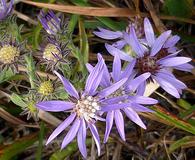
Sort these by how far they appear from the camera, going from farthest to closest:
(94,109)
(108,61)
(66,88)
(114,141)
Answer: (108,61), (114,141), (94,109), (66,88)

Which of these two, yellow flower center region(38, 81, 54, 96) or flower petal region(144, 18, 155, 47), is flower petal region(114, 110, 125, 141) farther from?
flower petal region(144, 18, 155, 47)

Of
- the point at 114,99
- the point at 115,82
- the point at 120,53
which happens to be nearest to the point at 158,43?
the point at 120,53

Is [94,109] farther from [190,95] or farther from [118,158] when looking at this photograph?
[190,95]

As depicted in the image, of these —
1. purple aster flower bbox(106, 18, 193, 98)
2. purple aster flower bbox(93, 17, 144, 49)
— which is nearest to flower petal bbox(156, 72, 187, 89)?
purple aster flower bbox(106, 18, 193, 98)

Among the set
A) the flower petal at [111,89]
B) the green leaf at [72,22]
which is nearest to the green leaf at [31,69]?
the flower petal at [111,89]

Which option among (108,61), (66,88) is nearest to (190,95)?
(108,61)

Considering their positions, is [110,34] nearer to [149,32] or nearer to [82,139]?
[149,32]
